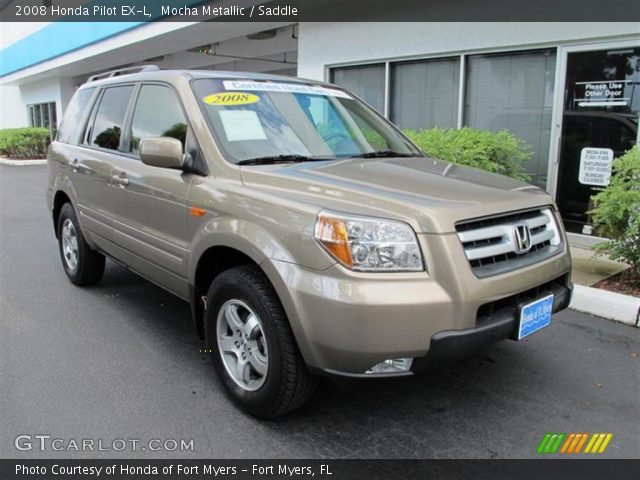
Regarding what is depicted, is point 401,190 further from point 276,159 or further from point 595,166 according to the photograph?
point 595,166

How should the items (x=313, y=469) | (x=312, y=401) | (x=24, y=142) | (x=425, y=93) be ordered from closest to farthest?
(x=313, y=469), (x=312, y=401), (x=425, y=93), (x=24, y=142)

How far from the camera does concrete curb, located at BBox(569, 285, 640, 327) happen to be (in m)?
4.57

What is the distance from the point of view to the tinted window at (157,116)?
12.2ft

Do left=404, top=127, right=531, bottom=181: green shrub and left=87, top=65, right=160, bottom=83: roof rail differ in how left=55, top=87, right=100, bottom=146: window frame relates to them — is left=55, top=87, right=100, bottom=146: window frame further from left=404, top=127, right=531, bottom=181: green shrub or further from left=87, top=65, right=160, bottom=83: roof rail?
left=404, top=127, right=531, bottom=181: green shrub

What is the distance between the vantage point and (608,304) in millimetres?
4711

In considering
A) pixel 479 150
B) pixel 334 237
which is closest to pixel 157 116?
pixel 334 237

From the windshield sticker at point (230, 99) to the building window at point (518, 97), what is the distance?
16.4 feet

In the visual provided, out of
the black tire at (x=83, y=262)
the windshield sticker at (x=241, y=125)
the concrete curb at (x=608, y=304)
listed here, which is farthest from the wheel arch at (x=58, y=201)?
the concrete curb at (x=608, y=304)

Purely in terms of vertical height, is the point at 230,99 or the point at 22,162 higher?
the point at 230,99

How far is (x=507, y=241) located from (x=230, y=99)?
1.94m

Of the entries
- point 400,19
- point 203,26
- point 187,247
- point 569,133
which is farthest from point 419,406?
point 203,26

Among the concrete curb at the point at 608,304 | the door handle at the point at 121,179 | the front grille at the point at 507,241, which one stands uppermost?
the door handle at the point at 121,179

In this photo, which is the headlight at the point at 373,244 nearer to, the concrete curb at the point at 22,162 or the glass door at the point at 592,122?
the glass door at the point at 592,122

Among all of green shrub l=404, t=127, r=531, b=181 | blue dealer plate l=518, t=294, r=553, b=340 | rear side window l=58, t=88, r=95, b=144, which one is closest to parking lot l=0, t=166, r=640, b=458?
blue dealer plate l=518, t=294, r=553, b=340
